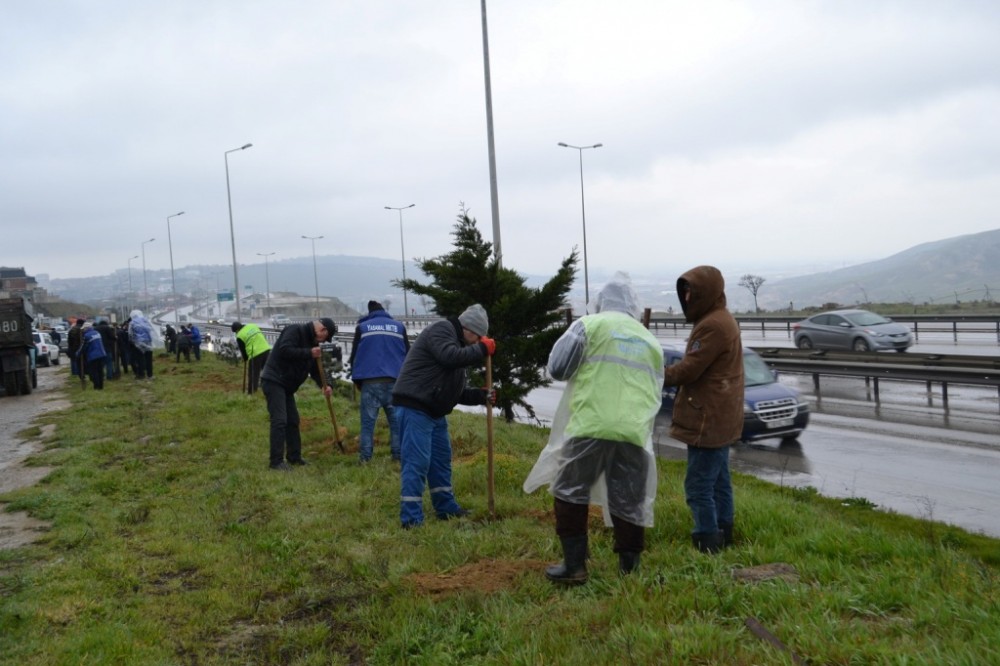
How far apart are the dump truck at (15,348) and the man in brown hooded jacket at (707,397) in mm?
21589

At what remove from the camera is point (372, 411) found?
9.97 m

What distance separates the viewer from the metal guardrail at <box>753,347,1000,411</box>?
16.5m

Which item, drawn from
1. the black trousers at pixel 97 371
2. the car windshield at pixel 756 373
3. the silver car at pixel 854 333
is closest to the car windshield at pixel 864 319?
the silver car at pixel 854 333

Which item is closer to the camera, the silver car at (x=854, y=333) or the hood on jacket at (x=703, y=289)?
the hood on jacket at (x=703, y=289)

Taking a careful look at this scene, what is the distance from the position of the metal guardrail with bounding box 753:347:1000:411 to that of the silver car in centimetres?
473

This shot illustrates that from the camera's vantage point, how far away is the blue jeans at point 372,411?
32.1 feet

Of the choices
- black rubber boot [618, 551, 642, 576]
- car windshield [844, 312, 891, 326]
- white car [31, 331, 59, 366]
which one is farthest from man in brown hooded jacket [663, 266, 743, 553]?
white car [31, 331, 59, 366]

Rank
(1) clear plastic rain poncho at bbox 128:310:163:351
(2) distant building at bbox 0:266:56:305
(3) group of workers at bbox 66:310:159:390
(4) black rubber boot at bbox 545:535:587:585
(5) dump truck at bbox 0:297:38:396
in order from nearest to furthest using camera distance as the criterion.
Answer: (4) black rubber boot at bbox 545:535:587:585
(3) group of workers at bbox 66:310:159:390
(5) dump truck at bbox 0:297:38:396
(1) clear plastic rain poncho at bbox 128:310:163:351
(2) distant building at bbox 0:266:56:305

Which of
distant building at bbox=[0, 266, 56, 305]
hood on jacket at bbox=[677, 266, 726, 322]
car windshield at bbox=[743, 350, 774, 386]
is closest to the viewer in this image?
hood on jacket at bbox=[677, 266, 726, 322]

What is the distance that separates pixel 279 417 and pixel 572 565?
219 inches

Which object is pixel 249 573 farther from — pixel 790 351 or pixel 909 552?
pixel 790 351

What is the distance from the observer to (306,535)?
679 centimetres

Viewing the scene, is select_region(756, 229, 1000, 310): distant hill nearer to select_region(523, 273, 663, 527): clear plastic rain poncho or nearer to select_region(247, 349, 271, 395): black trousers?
select_region(247, 349, 271, 395): black trousers

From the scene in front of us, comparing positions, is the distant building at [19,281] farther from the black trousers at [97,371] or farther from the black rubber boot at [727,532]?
the black rubber boot at [727,532]
